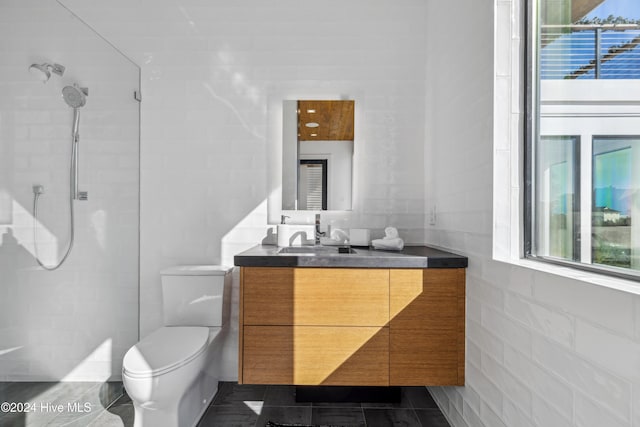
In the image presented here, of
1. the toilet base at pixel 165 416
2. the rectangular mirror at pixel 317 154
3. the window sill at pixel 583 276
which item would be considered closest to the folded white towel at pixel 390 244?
the rectangular mirror at pixel 317 154

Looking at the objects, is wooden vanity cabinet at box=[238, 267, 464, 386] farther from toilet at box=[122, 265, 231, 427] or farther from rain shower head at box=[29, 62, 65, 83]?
rain shower head at box=[29, 62, 65, 83]

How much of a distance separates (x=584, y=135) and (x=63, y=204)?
→ 7.45ft

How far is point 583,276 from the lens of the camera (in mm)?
987

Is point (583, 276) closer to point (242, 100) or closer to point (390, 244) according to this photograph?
point (390, 244)

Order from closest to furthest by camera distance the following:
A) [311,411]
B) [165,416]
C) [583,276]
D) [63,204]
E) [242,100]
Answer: [583,276]
[165,416]
[63,204]
[311,411]
[242,100]

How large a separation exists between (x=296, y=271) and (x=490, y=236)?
862 millimetres

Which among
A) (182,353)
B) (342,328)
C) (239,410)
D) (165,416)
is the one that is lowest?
(239,410)

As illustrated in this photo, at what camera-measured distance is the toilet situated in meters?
1.51

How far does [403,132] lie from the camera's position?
233cm

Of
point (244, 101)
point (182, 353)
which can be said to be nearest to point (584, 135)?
point (182, 353)

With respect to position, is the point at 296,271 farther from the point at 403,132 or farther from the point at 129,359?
the point at 403,132

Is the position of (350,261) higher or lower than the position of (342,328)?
higher

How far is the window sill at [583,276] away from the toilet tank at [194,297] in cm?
156

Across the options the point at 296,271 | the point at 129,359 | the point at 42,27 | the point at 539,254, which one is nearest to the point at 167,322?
the point at 129,359
